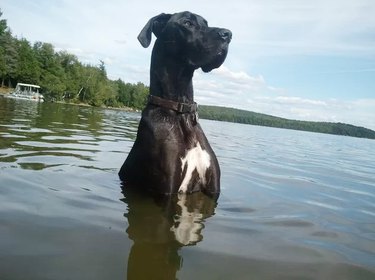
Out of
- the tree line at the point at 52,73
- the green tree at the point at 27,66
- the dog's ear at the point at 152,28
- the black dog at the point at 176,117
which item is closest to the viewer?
the black dog at the point at 176,117

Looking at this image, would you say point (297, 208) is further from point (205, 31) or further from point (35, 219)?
point (35, 219)

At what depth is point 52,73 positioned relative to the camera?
86875 mm

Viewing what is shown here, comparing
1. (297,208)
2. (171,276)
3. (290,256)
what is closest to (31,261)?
(171,276)

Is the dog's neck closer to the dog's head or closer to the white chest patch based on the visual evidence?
the dog's head

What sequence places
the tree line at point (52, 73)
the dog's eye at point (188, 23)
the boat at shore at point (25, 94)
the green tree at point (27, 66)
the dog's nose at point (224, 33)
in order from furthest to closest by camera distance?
the green tree at point (27, 66), the tree line at point (52, 73), the boat at shore at point (25, 94), the dog's eye at point (188, 23), the dog's nose at point (224, 33)

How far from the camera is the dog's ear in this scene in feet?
13.7

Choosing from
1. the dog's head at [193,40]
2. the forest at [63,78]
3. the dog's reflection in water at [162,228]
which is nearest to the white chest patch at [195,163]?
the dog's reflection in water at [162,228]

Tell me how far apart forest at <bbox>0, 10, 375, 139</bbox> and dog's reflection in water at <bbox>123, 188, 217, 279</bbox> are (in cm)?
6826

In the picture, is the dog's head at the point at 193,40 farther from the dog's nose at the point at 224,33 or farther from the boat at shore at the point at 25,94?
the boat at shore at the point at 25,94

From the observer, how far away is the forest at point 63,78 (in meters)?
73.8

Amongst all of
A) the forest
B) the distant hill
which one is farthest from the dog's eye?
the distant hill

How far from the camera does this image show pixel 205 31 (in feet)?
13.1

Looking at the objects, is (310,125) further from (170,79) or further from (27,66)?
(170,79)

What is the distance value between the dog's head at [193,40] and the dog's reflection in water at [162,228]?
58.0 inches
